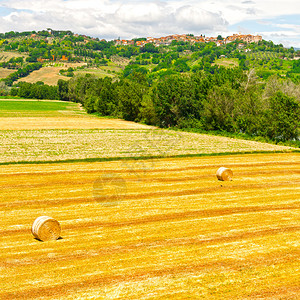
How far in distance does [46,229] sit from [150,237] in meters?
4.82

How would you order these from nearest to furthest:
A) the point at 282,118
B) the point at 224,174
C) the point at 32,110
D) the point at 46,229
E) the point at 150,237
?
the point at 46,229
the point at 150,237
the point at 224,174
the point at 282,118
the point at 32,110

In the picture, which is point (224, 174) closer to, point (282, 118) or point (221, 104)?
point (282, 118)

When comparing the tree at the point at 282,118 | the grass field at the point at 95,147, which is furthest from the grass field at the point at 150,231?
the tree at the point at 282,118

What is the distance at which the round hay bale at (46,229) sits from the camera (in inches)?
A: 626

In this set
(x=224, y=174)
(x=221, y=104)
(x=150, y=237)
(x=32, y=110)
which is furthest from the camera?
(x=32, y=110)

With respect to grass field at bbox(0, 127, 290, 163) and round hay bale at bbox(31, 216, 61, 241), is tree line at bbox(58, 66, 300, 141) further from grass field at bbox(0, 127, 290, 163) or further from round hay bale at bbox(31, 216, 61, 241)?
round hay bale at bbox(31, 216, 61, 241)

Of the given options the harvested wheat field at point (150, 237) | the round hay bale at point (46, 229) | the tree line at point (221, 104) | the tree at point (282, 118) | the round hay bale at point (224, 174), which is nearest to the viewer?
the harvested wheat field at point (150, 237)

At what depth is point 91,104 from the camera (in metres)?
120

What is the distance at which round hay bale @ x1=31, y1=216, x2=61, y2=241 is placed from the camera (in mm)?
15906

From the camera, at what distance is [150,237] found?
16469mm

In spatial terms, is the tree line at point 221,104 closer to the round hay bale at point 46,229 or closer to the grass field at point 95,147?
the grass field at point 95,147

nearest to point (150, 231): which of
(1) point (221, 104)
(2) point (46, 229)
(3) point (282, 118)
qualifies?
(2) point (46, 229)

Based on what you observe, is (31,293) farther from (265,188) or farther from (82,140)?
(82,140)

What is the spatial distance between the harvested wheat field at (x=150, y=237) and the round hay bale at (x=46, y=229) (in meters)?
0.31
